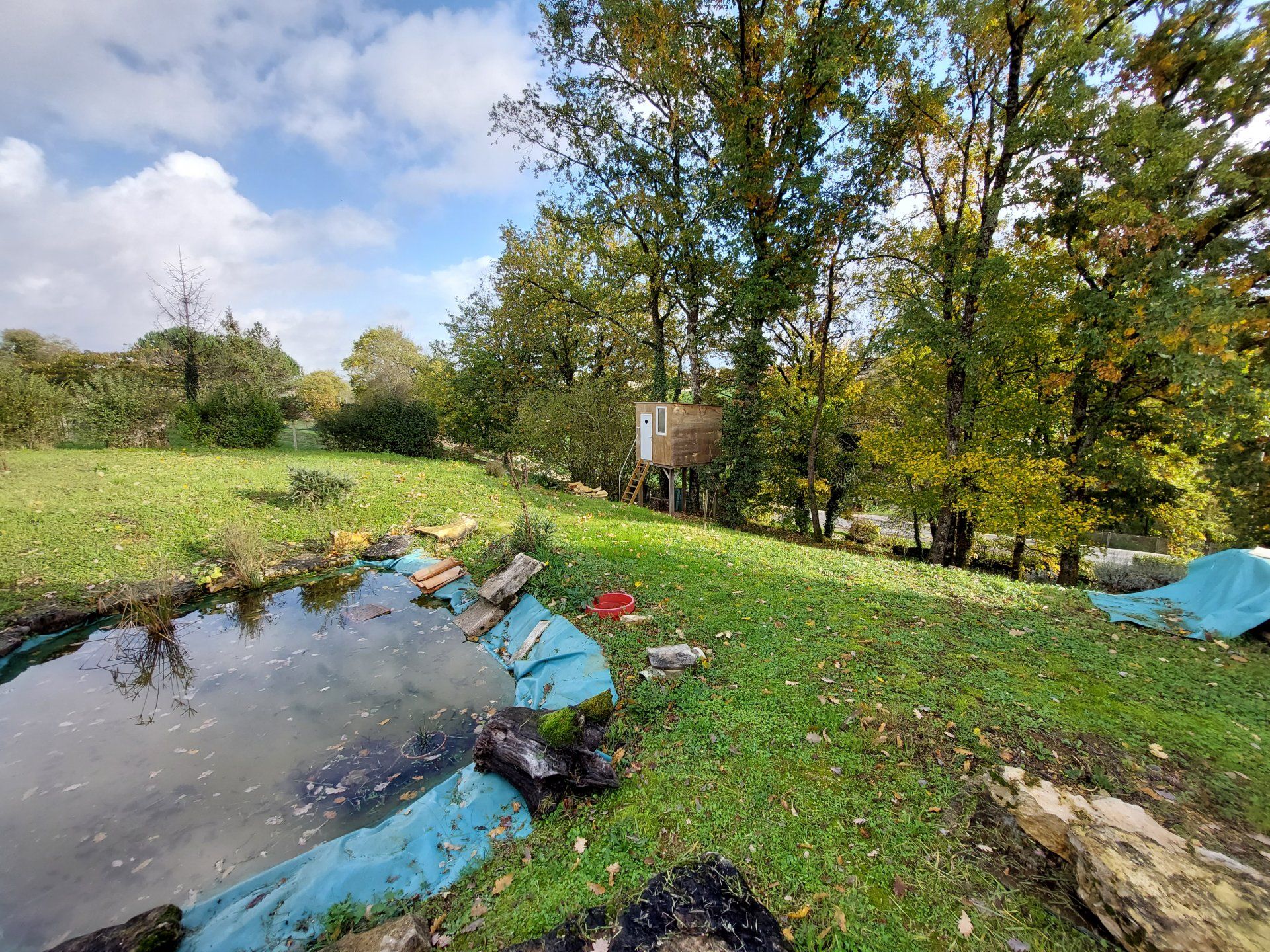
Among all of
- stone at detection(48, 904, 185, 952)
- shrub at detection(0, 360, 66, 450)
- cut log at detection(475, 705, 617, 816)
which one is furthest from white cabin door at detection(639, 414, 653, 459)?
shrub at detection(0, 360, 66, 450)

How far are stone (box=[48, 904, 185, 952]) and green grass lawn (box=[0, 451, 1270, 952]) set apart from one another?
1.26m

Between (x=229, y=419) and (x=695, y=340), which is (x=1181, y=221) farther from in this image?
(x=229, y=419)

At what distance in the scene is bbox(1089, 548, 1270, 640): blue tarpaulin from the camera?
4.84 m

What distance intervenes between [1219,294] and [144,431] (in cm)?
2682

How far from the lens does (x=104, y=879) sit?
2594mm

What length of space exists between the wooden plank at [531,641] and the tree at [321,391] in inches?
794

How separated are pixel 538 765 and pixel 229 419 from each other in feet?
62.3

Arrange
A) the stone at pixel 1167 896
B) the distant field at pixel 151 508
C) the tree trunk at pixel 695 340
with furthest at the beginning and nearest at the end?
the tree trunk at pixel 695 340
the distant field at pixel 151 508
the stone at pixel 1167 896

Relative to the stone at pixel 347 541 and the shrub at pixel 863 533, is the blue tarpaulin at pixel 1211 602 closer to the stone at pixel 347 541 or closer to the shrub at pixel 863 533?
the stone at pixel 347 541

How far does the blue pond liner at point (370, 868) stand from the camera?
2.17m

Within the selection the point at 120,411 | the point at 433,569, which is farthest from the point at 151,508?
the point at 120,411

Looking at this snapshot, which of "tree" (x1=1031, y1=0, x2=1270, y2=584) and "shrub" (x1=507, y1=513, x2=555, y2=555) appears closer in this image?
"shrub" (x1=507, y1=513, x2=555, y2=555)

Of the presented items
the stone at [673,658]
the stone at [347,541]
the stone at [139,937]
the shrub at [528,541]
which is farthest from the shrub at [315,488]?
the stone at [673,658]

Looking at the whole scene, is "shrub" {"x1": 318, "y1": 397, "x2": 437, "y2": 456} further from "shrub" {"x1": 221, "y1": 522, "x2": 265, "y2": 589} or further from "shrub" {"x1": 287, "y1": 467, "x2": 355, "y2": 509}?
"shrub" {"x1": 221, "y1": 522, "x2": 265, "y2": 589}
